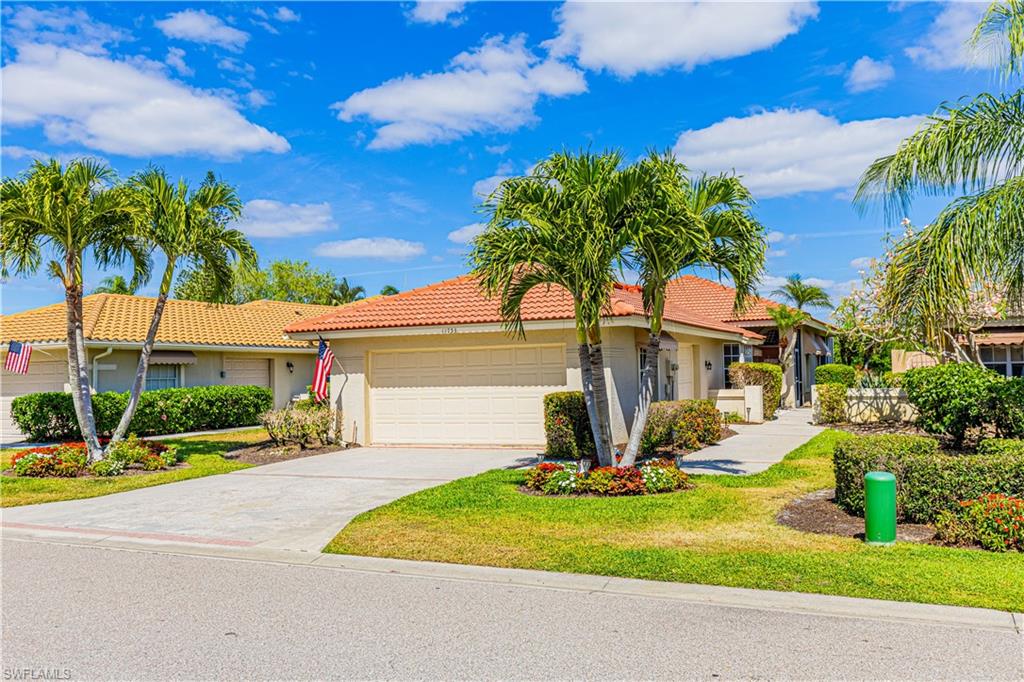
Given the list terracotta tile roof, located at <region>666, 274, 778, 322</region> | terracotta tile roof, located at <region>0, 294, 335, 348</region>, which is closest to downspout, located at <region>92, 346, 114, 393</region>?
terracotta tile roof, located at <region>0, 294, 335, 348</region>

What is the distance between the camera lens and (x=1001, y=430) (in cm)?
1373

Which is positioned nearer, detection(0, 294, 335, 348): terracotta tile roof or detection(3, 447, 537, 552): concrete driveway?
detection(3, 447, 537, 552): concrete driveway

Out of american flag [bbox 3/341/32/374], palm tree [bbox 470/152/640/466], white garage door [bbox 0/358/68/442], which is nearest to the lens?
palm tree [bbox 470/152/640/466]

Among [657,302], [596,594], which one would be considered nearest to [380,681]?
[596,594]

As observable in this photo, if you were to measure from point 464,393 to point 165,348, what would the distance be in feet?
35.5

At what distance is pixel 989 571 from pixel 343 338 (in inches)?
556

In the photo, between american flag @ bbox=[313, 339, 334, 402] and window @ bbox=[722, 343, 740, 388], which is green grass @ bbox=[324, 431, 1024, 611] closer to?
american flag @ bbox=[313, 339, 334, 402]

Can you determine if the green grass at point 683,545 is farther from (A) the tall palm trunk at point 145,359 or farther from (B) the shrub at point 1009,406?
(A) the tall palm trunk at point 145,359

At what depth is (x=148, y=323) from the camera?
2377cm

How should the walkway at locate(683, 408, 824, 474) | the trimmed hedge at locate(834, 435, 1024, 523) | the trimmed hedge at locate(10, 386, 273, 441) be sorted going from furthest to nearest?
1. the trimmed hedge at locate(10, 386, 273, 441)
2. the walkway at locate(683, 408, 824, 474)
3. the trimmed hedge at locate(834, 435, 1024, 523)

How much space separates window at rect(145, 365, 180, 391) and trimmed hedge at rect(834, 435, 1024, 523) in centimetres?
2003

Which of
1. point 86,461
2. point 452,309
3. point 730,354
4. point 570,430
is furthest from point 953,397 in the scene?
point 86,461

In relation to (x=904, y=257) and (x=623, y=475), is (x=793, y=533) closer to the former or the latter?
(x=623, y=475)

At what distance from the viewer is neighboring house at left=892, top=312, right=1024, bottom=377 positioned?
2511 cm
